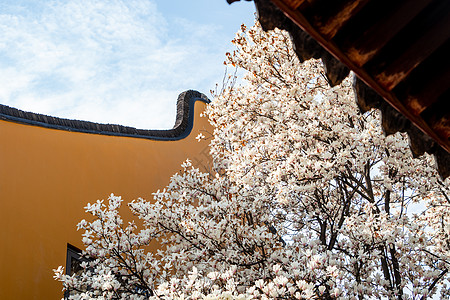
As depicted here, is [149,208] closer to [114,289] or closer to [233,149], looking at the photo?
[114,289]

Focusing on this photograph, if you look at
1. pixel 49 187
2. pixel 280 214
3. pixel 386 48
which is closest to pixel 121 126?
pixel 49 187

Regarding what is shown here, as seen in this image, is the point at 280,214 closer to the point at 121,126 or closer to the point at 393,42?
the point at 121,126

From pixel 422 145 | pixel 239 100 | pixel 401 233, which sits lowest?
pixel 422 145

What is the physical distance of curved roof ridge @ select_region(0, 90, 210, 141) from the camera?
6.27m

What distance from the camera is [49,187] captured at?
6.37 metres

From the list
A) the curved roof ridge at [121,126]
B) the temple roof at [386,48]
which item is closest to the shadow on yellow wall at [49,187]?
the curved roof ridge at [121,126]

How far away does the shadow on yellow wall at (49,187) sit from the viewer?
562 centimetres

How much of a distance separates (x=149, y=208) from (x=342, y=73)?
16.9 ft

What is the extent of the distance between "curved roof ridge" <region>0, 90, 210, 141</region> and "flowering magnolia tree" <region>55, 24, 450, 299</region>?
1.13m

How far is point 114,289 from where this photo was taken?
5.46m

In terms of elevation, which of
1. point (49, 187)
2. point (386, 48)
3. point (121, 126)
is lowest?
point (386, 48)

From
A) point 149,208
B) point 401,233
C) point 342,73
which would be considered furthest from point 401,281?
point 342,73

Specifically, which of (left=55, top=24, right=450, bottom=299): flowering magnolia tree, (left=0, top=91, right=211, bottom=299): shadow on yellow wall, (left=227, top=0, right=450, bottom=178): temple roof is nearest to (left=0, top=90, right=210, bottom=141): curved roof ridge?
(left=0, top=91, right=211, bottom=299): shadow on yellow wall

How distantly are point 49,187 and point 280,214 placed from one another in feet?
14.2
